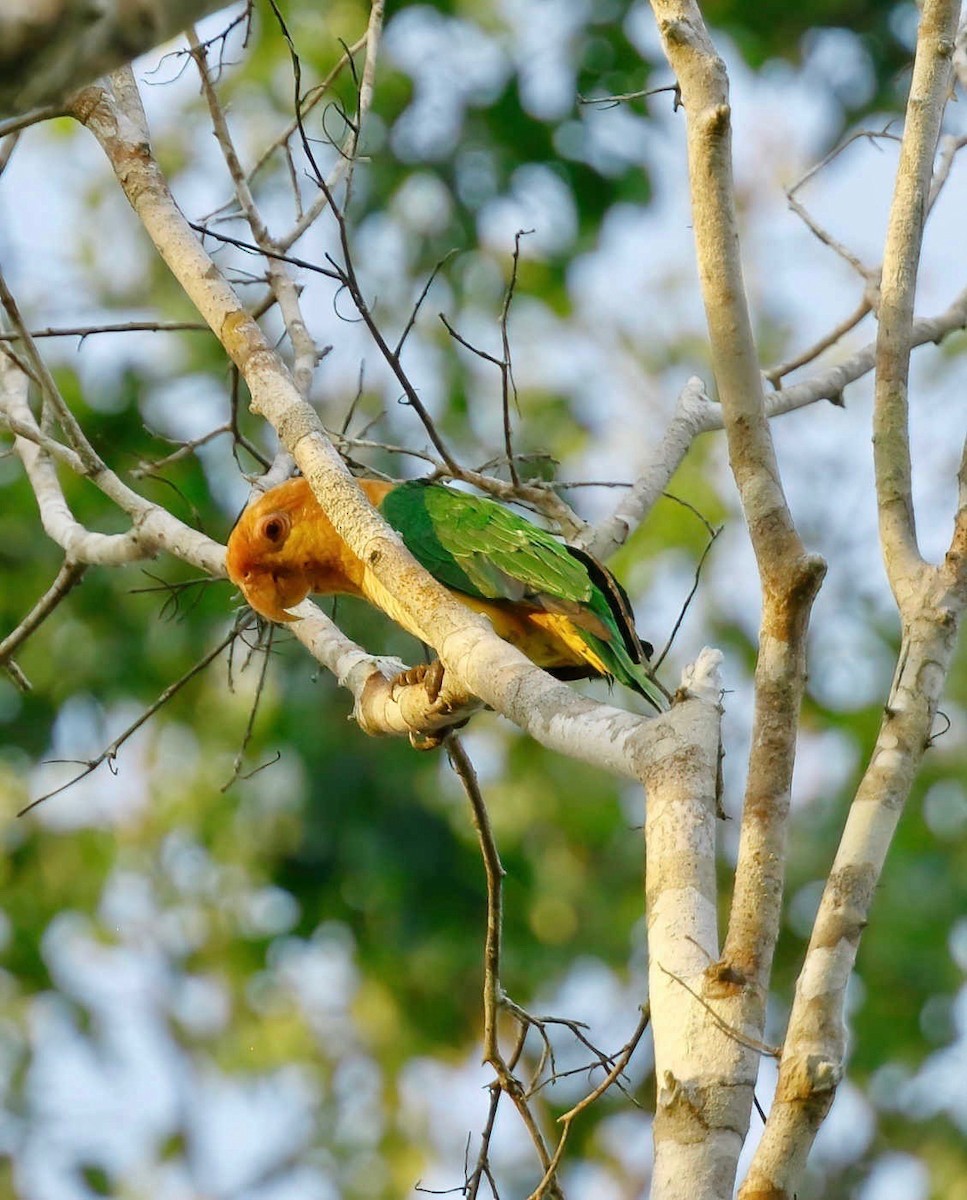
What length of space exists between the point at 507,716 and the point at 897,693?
0.84 metres

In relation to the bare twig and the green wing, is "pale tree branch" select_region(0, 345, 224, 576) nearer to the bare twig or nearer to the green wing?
the bare twig

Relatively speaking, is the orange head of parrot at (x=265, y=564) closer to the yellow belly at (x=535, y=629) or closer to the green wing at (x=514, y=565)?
the yellow belly at (x=535, y=629)

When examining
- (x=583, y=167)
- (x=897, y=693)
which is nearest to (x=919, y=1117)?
(x=583, y=167)

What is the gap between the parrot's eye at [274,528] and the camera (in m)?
5.30

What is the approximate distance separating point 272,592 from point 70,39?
12.0 feet

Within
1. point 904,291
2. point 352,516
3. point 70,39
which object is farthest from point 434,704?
point 70,39

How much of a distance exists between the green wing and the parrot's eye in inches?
18.2

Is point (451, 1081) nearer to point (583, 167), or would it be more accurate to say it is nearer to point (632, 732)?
point (583, 167)

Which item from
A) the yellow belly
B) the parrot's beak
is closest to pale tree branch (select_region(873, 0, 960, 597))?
the yellow belly

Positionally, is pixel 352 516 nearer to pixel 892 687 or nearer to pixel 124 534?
pixel 892 687

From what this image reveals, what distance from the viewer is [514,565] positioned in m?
5.35

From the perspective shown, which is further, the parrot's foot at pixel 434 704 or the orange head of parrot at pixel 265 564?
the orange head of parrot at pixel 265 564

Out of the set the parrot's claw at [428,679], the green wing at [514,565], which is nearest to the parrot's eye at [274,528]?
the green wing at [514,565]

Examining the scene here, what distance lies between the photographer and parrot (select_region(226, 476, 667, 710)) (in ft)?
16.8
